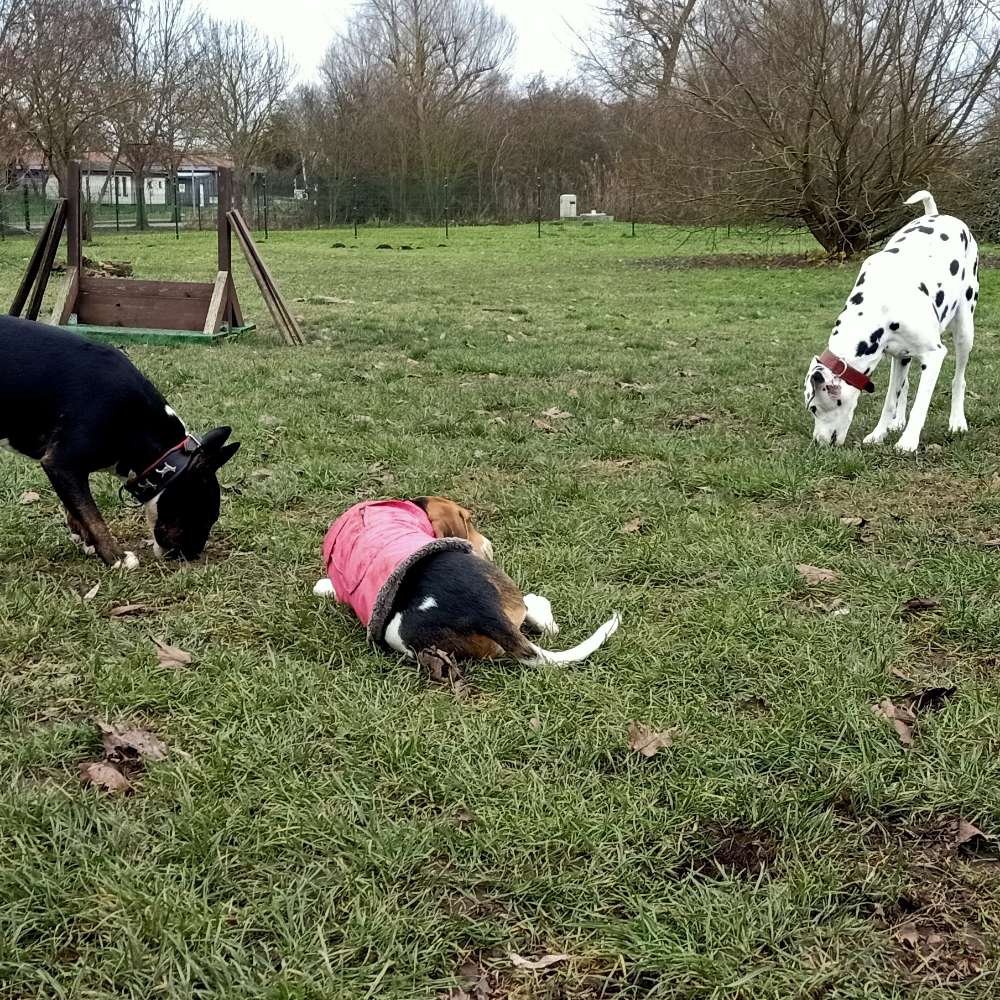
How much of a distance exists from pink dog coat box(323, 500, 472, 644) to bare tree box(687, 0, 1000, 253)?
18.2 metres

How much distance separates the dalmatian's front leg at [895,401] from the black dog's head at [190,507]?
4.57 meters

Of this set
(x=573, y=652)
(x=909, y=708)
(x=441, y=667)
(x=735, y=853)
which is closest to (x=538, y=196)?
(x=573, y=652)

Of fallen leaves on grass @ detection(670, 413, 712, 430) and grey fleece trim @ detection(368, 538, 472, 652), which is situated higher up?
fallen leaves on grass @ detection(670, 413, 712, 430)

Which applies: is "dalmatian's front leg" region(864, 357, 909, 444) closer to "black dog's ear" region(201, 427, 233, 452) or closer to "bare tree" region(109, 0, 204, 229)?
"black dog's ear" region(201, 427, 233, 452)

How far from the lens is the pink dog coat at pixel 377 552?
3.42 metres

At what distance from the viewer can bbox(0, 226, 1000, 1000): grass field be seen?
7.11 feet

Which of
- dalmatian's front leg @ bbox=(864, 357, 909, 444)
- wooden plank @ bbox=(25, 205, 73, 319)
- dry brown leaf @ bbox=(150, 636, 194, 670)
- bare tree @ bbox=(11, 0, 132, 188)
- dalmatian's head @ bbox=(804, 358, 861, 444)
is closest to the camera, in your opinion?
dry brown leaf @ bbox=(150, 636, 194, 670)

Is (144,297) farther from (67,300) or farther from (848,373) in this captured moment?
(848,373)

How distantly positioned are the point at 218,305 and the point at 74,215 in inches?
77.9

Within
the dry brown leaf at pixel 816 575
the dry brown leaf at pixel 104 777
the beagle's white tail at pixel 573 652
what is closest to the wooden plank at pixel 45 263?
the dry brown leaf at pixel 104 777

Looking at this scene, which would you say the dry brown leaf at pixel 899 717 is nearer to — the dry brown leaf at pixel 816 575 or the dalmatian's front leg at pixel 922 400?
the dry brown leaf at pixel 816 575

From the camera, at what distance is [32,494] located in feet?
18.0

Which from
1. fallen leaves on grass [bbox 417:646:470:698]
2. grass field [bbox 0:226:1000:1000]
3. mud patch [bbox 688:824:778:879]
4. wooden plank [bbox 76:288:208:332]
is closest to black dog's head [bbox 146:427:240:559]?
grass field [bbox 0:226:1000:1000]

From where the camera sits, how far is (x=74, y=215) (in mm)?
10875
